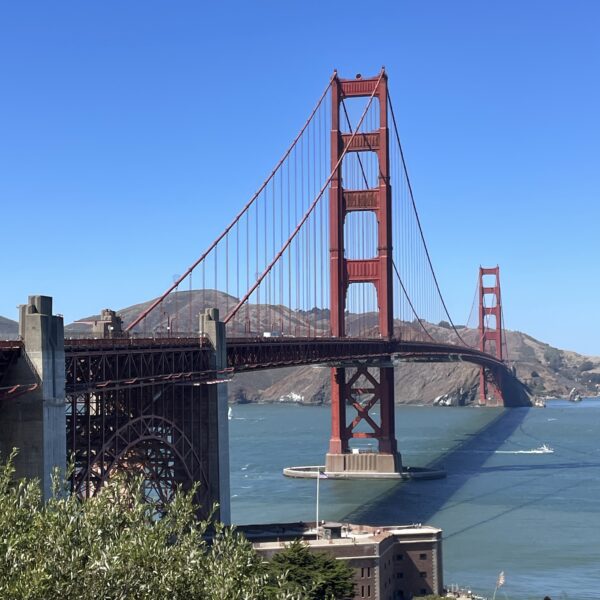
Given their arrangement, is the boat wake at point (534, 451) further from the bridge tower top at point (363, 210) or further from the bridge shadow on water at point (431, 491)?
the bridge tower top at point (363, 210)

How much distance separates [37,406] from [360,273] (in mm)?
45503

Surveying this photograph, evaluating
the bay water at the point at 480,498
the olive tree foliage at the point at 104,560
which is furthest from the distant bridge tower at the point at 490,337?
the olive tree foliage at the point at 104,560

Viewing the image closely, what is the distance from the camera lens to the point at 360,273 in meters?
69.4

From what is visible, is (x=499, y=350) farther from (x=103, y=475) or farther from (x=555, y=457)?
(x=103, y=475)

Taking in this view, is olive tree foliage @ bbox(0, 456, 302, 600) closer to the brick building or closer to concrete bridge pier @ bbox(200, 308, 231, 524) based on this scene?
the brick building

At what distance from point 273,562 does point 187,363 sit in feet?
30.5

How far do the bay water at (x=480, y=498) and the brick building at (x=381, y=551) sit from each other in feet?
4.28

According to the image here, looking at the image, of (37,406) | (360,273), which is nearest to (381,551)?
(37,406)

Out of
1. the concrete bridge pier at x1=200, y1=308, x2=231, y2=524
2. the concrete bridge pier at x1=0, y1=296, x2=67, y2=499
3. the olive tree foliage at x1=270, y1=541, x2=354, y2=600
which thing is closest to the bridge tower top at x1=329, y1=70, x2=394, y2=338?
the concrete bridge pier at x1=200, y1=308, x2=231, y2=524

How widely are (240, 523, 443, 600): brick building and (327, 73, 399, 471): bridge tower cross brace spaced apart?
2762cm

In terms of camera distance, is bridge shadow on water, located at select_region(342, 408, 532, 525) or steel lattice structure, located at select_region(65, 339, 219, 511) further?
bridge shadow on water, located at select_region(342, 408, 532, 525)

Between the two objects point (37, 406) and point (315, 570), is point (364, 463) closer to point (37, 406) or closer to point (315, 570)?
point (315, 570)

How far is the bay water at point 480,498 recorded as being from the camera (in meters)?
39.2

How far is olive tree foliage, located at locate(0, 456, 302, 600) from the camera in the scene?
1169 cm
